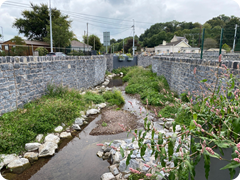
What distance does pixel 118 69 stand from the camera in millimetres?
24203

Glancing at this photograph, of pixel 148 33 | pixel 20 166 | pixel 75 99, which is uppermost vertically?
pixel 148 33

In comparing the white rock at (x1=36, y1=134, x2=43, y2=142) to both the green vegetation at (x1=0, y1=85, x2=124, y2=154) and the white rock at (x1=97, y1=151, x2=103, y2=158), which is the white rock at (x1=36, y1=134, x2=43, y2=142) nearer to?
the green vegetation at (x1=0, y1=85, x2=124, y2=154)

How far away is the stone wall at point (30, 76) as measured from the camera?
5.66 metres

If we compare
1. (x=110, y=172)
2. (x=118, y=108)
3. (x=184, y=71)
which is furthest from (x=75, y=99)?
(x=184, y=71)

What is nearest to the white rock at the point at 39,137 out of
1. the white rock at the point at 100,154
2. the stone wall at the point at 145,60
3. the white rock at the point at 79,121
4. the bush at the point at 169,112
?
the white rock at the point at 79,121

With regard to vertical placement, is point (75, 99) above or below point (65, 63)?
below

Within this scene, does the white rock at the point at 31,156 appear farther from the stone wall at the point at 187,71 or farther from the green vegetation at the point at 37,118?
the stone wall at the point at 187,71

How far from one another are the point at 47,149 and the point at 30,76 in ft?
11.0

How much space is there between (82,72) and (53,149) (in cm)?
745

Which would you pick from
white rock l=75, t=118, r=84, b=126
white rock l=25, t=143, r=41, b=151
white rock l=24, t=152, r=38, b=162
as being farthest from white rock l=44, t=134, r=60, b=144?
white rock l=75, t=118, r=84, b=126

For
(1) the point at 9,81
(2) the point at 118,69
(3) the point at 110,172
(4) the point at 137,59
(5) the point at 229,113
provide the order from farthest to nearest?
(4) the point at 137,59 < (2) the point at 118,69 < (1) the point at 9,81 < (3) the point at 110,172 < (5) the point at 229,113

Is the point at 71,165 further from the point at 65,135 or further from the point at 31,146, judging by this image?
the point at 65,135

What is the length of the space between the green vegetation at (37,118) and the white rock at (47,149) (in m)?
0.52

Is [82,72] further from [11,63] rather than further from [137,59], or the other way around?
[137,59]
